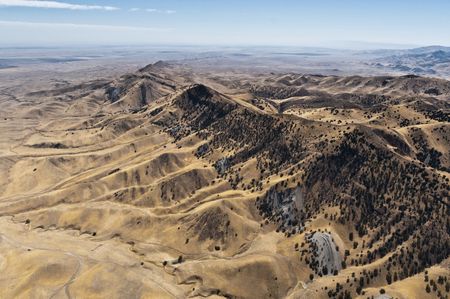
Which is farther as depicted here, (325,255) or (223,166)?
(223,166)

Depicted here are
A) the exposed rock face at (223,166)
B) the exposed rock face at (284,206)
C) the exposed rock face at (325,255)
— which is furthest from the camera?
the exposed rock face at (223,166)

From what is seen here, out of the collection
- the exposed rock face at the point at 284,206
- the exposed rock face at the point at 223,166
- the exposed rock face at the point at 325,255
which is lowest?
the exposed rock face at the point at 325,255

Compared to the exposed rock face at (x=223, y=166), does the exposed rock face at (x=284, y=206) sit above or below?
below

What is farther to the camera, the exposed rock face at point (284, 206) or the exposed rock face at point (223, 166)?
the exposed rock face at point (223, 166)

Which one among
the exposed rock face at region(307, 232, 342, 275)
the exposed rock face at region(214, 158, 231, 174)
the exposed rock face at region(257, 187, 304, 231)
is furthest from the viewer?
the exposed rock face at region(214, 158, 231, 174)

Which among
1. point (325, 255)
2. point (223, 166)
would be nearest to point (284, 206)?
point (325, 255)

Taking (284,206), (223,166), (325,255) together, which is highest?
(223,166)

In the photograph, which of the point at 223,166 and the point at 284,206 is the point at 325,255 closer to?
the point at 284,206

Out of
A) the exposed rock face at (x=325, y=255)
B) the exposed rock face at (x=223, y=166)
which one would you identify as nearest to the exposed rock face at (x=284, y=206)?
the exposed rock face at (x=325, y=255)

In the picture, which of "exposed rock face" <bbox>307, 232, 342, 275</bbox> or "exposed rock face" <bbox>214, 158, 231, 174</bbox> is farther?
"exposed rock face" <bbox>214, 158, 231, 174</bbox>

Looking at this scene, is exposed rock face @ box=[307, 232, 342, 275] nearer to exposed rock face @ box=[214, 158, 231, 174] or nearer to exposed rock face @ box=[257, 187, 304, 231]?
exposed rock face @ box=[257, 187, 304, 231]

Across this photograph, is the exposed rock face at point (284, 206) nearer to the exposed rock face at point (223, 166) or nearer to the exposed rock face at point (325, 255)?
the exposed rock face at point (325, 255)

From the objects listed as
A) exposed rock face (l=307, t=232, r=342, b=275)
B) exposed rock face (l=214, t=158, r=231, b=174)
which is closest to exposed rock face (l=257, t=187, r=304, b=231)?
exposed rock face (l=307, t=232, r=342, b=275)

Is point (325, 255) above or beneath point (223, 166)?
beneath
